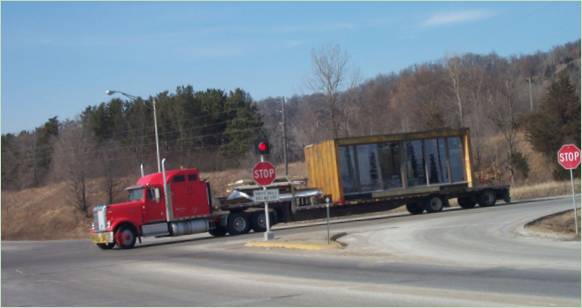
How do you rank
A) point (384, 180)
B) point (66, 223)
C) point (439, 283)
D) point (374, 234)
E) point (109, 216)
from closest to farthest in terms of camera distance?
point (439, 283), point (374, 234), point (109, 216), point (384, 180), point (66, 223)

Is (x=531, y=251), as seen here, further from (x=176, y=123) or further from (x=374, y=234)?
(x=176, y=123)

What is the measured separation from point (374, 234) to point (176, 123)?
62.7 metres

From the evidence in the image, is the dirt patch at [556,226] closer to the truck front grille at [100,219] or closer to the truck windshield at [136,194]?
the truck windshield at [136,194]

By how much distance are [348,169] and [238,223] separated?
21.2ft

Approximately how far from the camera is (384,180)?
1417 inches

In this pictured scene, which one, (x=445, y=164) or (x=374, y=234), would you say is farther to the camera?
(x=445, y=164)

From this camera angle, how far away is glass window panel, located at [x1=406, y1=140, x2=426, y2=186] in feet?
119

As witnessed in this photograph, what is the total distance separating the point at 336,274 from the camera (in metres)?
15.7

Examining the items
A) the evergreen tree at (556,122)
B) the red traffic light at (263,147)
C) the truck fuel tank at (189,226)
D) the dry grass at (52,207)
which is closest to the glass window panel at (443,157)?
the truck fuel tank at (189,226)

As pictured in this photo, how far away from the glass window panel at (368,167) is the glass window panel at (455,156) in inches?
158

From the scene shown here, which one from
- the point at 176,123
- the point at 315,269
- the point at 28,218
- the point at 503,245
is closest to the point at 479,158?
the point at 176,123

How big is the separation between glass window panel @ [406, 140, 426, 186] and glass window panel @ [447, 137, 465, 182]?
Result: 1653 mm

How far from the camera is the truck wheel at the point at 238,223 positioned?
3216 cm

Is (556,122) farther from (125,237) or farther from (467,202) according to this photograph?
(125,237)
